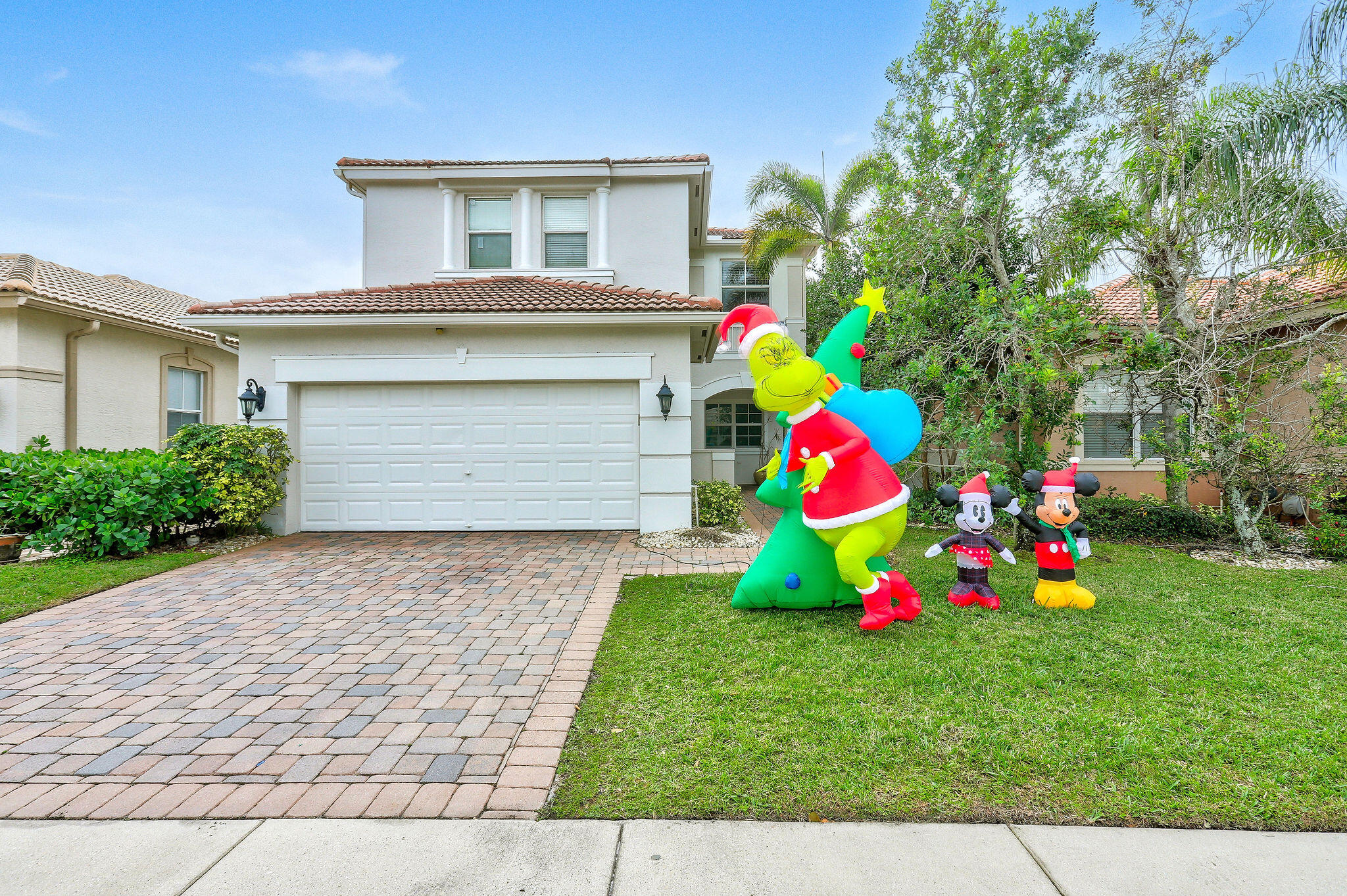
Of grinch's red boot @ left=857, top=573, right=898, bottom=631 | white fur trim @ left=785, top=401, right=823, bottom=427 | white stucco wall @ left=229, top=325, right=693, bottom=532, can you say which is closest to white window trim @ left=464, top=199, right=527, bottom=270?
white stucco wall @ left=229, top=325, right=693, bottom=532

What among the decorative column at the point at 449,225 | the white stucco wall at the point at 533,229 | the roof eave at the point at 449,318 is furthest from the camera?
the white stucco wall at the point at 533,229

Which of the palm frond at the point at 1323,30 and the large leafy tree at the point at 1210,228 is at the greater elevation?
the palm frond at the point at 1323,30

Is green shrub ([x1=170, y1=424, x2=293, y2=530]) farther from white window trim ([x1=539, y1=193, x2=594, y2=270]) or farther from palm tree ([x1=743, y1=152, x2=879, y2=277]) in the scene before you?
palm tree ([x1=743, y1=152, x2=879, y2=277])

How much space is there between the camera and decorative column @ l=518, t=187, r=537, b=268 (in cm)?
1209

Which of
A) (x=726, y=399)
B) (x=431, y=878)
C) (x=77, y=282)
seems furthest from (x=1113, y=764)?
(x=77, y=282)

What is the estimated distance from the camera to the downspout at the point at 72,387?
1097 centimetres

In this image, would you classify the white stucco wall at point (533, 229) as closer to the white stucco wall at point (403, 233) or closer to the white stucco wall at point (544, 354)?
the white stucco wall at point (403, 233)

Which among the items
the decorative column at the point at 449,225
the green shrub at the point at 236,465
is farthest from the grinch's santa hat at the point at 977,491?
the decorative column at the point at 449,225

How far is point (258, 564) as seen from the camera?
743cm

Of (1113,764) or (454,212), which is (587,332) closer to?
(454,212)

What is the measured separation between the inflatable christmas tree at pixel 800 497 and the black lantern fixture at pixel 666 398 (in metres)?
4.02

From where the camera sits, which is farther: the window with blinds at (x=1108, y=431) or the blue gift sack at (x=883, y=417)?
the window with blinds at (x=1108, y=431)

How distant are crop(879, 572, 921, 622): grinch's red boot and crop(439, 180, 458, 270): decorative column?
10417 mm

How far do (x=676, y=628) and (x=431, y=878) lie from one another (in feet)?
9.60
